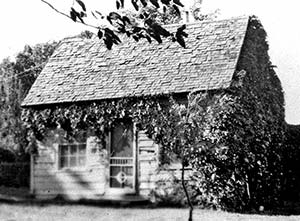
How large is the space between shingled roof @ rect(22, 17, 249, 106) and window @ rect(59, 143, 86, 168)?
66.2 inches

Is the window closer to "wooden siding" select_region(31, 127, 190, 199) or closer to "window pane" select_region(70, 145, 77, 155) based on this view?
"window pane" select_region(70, 145, 77, 155)

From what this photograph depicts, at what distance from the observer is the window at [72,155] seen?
19.0 m

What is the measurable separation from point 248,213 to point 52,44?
3218cm

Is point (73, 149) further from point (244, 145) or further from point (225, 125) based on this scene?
point (244, 145)

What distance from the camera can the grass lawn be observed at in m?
14.0

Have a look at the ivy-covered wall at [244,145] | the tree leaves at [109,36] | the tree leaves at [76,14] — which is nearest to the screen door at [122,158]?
the ivy-covered wall at [244,145]

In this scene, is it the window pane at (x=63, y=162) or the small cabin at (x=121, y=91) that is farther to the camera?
the window pane at (x=63, y=162)

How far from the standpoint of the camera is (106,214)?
1477cm

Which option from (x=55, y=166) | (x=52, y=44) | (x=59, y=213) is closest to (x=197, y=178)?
(x=59, y=213)

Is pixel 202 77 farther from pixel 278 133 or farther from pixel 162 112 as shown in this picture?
pixel 278 133

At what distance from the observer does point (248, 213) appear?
1486cm

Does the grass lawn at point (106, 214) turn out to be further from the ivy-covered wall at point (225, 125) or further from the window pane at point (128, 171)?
the window pane at point (128, 171)

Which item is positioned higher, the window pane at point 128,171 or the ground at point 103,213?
the window pane at point 128,171

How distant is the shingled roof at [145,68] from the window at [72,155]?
1.68m
